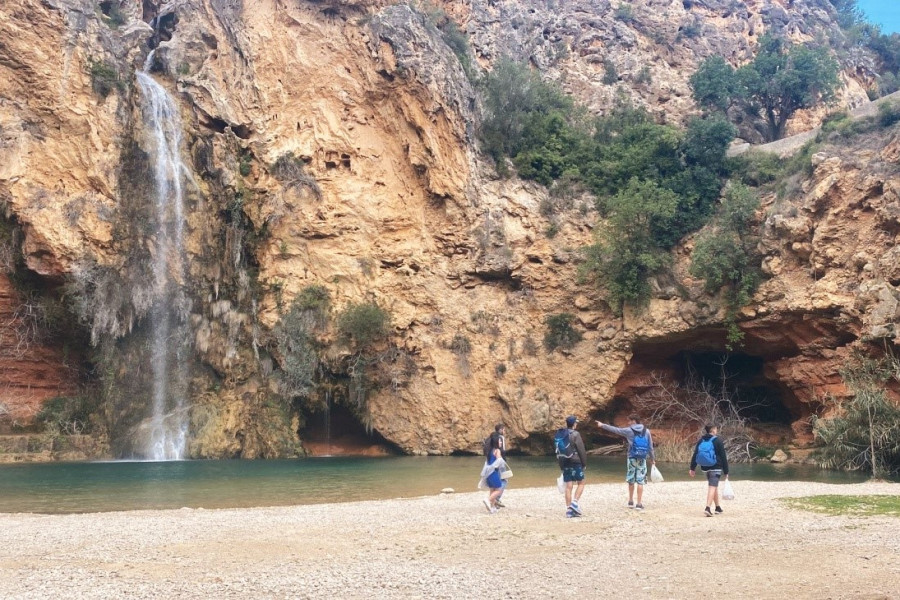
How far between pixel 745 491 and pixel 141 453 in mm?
21018

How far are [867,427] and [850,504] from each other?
8.57 meters

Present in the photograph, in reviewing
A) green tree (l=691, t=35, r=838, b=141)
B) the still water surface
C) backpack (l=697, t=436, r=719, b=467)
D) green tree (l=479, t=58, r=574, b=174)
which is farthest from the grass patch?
green tree (l=691, t=35, r=838, b=141)

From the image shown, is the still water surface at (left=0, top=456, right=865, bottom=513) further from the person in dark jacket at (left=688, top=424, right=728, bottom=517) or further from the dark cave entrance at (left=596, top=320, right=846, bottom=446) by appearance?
the person in dark jacket at (left=688, top=424, right=728, bottom=517)

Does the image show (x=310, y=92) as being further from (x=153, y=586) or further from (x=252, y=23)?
(x=153, y=586)

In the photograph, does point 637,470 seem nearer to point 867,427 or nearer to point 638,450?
point 638,450

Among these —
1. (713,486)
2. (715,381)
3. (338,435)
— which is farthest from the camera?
(338,435)

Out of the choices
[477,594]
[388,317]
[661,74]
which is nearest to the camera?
[477,594]

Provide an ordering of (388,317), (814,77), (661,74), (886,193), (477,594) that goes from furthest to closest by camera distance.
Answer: (661,74) < (814,77) < (388,317) < (886,193) < (477,594)

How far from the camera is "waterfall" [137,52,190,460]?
26422 millimetres

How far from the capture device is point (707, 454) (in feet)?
36.1

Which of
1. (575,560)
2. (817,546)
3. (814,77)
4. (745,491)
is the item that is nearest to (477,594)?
(575,560)

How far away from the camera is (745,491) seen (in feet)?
47.6

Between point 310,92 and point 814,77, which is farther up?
point 814,77

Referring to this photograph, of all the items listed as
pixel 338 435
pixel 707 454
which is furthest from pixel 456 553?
pixel 338 435
